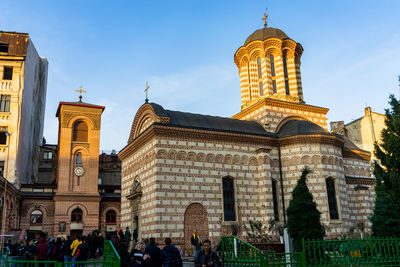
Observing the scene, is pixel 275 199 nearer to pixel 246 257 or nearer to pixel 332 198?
pixel 332 198

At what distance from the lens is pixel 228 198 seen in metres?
21.0

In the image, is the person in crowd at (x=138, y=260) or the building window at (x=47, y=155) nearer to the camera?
the person in crowd at (x=138, y=260)

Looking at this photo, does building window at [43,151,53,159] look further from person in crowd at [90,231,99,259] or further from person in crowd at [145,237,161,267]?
person in crowd at [145,237,161,267]

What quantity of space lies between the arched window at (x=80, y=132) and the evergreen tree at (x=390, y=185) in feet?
89.5

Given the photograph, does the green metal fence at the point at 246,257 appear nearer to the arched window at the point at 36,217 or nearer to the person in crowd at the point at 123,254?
the person in crowd at the point at 123,254

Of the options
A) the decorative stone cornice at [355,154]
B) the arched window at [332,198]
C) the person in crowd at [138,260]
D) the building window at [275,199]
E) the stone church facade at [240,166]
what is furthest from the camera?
the decorative stone cornice at [355,154]

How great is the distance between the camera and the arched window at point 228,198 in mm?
20719

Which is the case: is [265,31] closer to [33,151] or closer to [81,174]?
[81,174]

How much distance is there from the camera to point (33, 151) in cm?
3938

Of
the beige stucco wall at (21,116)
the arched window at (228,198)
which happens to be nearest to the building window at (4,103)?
the beige stucco wall at (21,116)

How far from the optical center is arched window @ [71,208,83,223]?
3272 cm

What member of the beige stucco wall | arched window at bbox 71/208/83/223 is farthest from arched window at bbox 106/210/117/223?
the beige stucco wall

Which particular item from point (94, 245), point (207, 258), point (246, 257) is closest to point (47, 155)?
point (94, 245)

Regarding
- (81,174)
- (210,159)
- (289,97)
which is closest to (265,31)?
(289,97)
